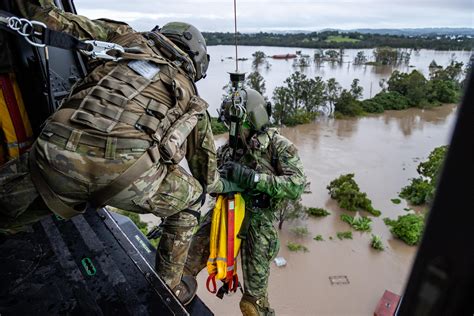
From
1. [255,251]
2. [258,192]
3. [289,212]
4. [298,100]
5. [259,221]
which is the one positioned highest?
[258,192]

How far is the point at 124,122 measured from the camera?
1777 mm

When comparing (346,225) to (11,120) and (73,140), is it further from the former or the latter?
(73,140)

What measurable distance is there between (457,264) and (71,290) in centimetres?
227

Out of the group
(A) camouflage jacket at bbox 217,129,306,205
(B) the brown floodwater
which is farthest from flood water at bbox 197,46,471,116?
(A) camouflage jacket at bbox 217,129,306,205

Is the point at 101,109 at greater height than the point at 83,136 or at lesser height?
greater

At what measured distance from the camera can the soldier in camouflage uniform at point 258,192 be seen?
10.1 ft

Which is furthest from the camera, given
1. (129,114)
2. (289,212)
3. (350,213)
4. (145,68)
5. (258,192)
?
(350,213)

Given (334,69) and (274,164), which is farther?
(334,69)

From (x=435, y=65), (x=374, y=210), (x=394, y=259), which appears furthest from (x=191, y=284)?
(x=435, y=65)

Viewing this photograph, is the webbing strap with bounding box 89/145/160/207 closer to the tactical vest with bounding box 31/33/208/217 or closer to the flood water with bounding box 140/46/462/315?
the tactical vest with bounding box 31/33/208/217

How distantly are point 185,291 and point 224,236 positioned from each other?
0.60 metres

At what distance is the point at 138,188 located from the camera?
6.17 ft

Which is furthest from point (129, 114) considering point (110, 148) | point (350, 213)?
point (350, 213)

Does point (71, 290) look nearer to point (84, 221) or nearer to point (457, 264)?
point (84, 221)
